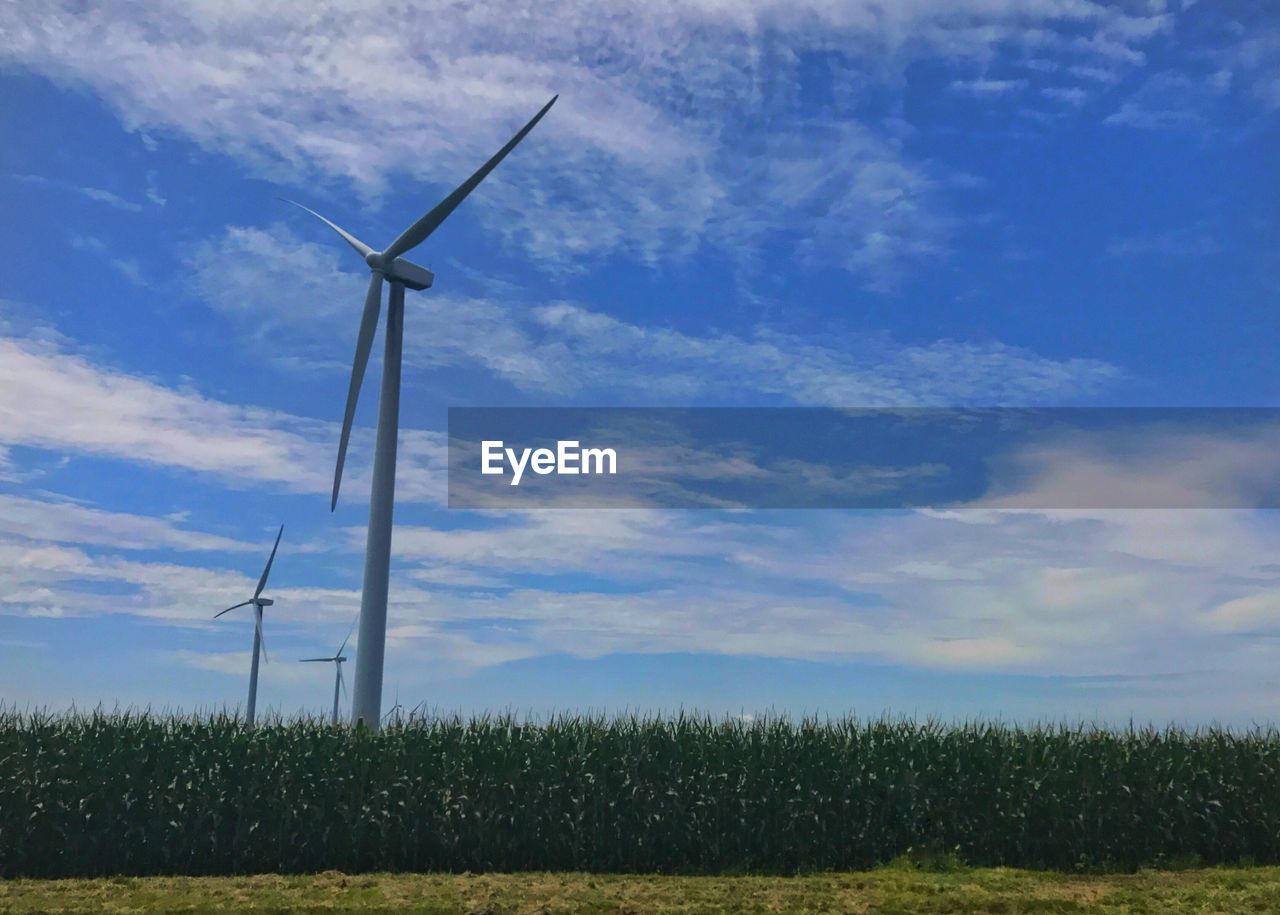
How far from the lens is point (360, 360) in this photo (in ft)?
106

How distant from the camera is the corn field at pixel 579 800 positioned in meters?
22.3

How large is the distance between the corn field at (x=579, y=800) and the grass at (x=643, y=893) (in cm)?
110

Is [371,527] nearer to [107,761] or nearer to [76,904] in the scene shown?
[107,761]

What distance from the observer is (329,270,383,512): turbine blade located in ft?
105

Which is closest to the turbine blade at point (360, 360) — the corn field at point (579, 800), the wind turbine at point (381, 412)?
the wind turbine at point (381, 412)

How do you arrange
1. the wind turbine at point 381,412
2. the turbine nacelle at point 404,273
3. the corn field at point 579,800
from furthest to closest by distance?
the turbine nacelle at point 404,273, the wind turbine at point 381,412, the corn field at point 579,800

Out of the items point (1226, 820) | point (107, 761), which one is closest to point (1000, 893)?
point (1226, 820)

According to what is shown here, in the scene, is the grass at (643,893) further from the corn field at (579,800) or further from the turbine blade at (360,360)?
the turbine blade at (360,360)

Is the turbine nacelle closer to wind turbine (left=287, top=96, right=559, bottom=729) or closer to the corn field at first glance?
wind turbine (left=287, top=96, right=559, bottom=729)

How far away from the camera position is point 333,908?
717 inches

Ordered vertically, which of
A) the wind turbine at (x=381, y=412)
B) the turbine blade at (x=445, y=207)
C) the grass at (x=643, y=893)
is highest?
the turbine blade at (x=445, y=207)

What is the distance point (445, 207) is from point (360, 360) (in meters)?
5.24

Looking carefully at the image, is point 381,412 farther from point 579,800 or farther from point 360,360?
point 579,800

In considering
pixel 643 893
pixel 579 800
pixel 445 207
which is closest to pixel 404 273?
pixel 445 207
